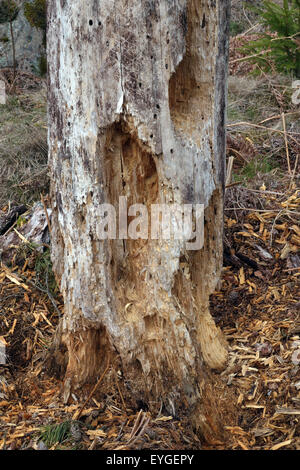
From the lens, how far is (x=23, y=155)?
15.1 ft

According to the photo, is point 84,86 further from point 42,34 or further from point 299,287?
point 42,34

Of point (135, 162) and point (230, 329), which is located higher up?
point (135, 162)

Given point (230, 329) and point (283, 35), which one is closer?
point (230, 329)

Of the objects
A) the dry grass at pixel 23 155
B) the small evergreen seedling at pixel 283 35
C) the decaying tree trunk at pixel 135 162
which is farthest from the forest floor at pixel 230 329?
the small evergreen seedling at pixel 283 35

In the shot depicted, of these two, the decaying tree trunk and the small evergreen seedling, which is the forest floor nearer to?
the decaying tree trunk

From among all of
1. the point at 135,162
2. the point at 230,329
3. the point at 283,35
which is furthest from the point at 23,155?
the point at 283,35

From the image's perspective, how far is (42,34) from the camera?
6934 mm

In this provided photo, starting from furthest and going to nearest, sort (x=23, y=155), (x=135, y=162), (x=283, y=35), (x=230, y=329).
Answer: (x=283, y=35) → (x=23, y=155) → (x=230, y=329) → (x=135, y=162)

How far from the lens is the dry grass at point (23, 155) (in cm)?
420

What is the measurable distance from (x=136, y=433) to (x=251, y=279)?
1305 millimetres

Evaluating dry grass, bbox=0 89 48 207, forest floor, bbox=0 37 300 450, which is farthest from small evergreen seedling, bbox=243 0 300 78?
dry grass, bbox=0 89 48 207

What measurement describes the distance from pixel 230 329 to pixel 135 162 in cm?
117

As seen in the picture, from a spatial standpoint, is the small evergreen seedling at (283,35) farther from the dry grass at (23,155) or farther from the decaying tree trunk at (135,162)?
the decaying tree trunk at (135,162)

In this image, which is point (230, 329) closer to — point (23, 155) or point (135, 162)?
point (135, 162)
